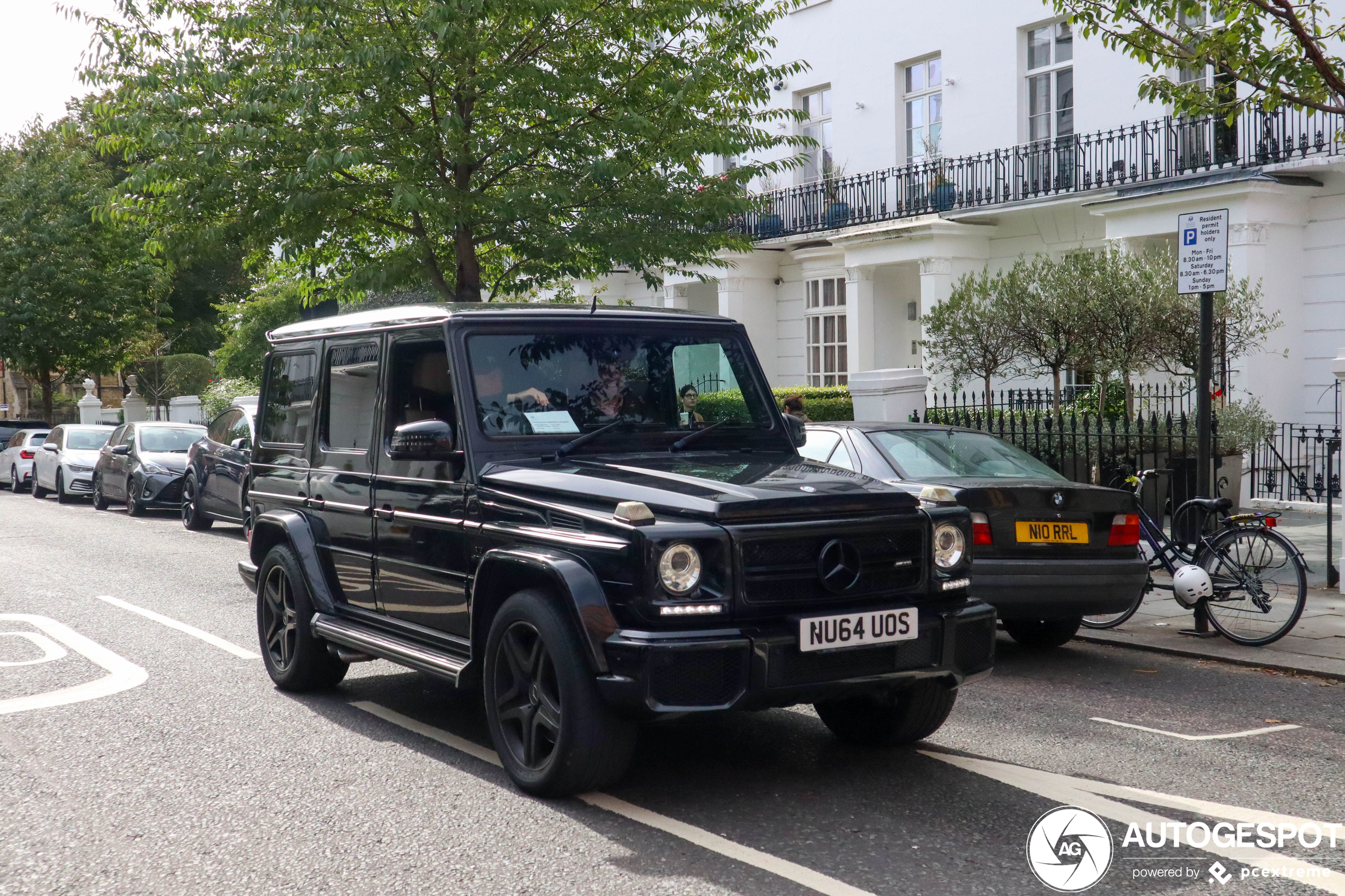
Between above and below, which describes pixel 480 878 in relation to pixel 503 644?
below

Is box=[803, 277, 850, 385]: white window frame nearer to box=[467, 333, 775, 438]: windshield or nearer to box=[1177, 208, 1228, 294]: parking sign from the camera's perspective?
box=[1177, 208, 1228, 294]: parking sign

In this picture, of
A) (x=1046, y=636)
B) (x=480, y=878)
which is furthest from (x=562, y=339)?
(x=1046, y=636)

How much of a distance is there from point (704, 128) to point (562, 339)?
1105 centimetres

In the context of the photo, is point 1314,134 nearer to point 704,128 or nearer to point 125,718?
point 704,128

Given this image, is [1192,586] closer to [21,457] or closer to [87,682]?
[87,682]

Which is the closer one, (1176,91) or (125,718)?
(125,718)

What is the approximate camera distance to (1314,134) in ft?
56.9

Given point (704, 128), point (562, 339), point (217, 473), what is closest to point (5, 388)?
point (217, 473)

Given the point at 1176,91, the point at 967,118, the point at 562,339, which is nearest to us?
the point at 562,339

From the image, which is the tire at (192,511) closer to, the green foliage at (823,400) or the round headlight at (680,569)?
the green foliage at (823,400)

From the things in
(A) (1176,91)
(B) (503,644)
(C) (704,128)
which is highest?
(C) (704,128)

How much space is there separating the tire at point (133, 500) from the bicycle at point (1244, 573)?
1597cm

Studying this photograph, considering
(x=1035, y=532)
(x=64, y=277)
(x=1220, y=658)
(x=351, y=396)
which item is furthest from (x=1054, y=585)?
(x=64, y=277)

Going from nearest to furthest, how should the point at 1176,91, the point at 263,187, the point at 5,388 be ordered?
the point at 1176,91 < the point at 263,187 < the point at 5,388
